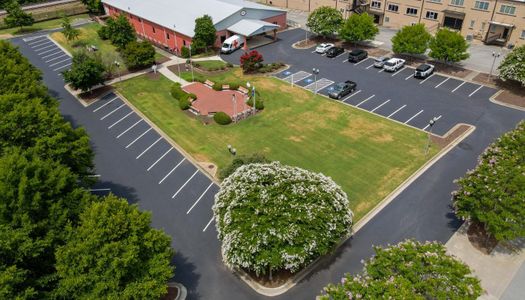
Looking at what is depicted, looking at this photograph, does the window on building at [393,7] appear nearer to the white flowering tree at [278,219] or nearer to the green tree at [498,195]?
the green tree at [498,195]

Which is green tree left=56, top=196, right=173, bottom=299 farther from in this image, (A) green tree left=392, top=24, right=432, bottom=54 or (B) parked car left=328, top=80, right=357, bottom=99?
(A) green tree left=392, top=24, right=432, bottom=54

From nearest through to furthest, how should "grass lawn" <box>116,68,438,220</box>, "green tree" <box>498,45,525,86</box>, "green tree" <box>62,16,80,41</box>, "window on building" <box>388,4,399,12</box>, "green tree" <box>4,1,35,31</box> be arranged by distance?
"grass lawn" <box>116,68,438,220</box>, "green tree" <box>498,45,525,86</box>, "green tree" <box>62,16,80,41</box>, "window on building" <box>388,4,399,12</box>, "green tree" <box>4,1,35,31</box>

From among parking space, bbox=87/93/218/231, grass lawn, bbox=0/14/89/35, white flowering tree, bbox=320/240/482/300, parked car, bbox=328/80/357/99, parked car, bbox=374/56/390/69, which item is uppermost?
white flowering tree, bbox=320/240/482/300

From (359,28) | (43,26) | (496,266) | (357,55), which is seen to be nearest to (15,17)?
(43,26)

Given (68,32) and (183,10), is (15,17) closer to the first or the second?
(68,32)

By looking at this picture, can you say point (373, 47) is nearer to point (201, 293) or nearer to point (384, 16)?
point (384, 16)

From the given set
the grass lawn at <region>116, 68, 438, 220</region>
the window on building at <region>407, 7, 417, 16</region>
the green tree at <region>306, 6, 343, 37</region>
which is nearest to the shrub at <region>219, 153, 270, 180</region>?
the grass lawn at <region>116, 68, 438, 220</region>

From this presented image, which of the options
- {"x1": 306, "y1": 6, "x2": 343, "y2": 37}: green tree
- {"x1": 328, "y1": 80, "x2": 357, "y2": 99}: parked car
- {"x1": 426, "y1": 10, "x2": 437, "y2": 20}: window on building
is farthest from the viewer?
{"x1": 426, "y1": 10, "x2": 437, "y2": 20}: window on building

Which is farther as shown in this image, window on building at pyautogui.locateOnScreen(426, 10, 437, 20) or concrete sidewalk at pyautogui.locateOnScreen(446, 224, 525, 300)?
window on building at pyautogui.locateOnScreen(426, 10, 437, 20)
